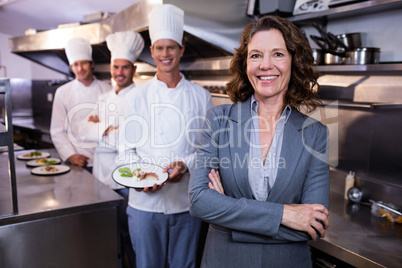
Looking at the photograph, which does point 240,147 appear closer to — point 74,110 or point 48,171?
point 48,171

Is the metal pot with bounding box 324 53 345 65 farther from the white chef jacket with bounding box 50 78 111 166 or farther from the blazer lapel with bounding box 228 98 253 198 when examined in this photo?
the white chef jacket with bounding box 50 78 111 166

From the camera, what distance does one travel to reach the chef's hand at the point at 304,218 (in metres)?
1.07

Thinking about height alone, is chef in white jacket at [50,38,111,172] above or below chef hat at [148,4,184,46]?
below

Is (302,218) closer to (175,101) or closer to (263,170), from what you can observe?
(263,170)

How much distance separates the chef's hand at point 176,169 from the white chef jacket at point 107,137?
94cm

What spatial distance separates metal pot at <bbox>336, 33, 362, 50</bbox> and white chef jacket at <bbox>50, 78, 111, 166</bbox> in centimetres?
218

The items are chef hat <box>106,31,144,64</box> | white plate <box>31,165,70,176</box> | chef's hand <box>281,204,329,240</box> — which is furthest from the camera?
chef hat <box>106,31,144,64</box>

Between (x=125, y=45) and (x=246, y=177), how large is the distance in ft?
6.11

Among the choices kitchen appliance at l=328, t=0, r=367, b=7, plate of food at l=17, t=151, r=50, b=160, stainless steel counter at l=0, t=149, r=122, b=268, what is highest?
kitchen appliance at l=328, t=0, r=367, b=7

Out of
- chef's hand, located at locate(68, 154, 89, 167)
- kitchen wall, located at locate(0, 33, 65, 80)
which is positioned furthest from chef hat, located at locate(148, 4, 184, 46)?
kitchen wall, located at locate(0, 33, 65, 80)

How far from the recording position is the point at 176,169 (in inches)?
72.7

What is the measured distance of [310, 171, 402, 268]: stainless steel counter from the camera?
4.36 feet

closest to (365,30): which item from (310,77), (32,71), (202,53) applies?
(310,77)

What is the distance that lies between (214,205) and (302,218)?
28cm
